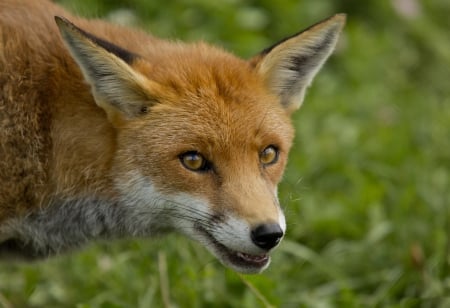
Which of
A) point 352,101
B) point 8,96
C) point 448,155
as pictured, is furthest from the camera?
point 352,101

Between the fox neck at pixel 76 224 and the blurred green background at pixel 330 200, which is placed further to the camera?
the blurred green background at pixel 330 200

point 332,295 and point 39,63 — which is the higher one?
point 39,63

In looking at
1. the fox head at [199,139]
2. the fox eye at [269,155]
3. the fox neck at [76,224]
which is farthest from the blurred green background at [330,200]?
the fox head at [199,139]

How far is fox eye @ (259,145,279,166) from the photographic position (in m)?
5.10

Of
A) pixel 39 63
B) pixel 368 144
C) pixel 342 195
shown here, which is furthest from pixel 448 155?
pixel 39 63

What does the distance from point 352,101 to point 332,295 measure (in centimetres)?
403

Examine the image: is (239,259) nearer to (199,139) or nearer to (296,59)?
(199,139)

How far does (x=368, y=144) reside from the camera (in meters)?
8.87

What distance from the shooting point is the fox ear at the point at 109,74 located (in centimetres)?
476

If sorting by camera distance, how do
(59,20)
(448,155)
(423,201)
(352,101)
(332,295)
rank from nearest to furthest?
(59,20) < (332,295) < (423,201) < (448,155) < (352,101)

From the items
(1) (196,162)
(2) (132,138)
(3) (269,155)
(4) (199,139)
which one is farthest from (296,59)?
(2) (132,138)

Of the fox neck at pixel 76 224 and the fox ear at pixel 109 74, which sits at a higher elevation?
the fox ear at pixel 109 74

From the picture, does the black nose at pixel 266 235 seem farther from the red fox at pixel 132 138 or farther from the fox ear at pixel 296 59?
→ the fox ear at pixel 296 59

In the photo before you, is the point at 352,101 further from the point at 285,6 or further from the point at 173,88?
the point at 173,88
